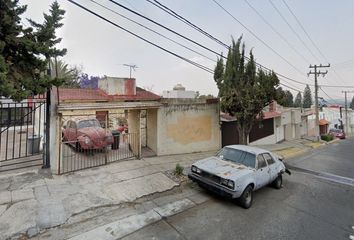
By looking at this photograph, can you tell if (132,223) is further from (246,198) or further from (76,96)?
(76,96)

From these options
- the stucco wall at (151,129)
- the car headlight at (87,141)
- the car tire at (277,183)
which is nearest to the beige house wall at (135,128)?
the stucco wall at (151,129)

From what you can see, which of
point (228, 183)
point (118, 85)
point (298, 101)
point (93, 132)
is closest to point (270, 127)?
point (118, 85)

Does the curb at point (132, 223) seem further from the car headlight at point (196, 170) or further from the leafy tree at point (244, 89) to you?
the leafy tree at point (244, 89)

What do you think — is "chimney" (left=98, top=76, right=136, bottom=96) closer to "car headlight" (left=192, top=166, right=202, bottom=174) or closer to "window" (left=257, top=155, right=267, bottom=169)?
"car headlight" (left=192, top=166, right=202, bottom=174)

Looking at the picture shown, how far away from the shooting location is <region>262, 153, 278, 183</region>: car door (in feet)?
A: 26.0

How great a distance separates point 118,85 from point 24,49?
13.6 ft

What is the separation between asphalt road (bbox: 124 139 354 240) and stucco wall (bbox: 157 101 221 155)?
3.76 m

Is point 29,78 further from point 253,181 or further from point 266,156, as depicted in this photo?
point 266,156

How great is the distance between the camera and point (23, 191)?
20.5 feet

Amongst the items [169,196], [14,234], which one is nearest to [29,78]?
[14,234]

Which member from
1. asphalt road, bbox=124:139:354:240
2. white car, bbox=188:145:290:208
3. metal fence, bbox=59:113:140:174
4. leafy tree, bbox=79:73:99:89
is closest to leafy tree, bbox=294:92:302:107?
leafy tree, bbox=79:73:99:89

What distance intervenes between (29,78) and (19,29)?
1.29 m

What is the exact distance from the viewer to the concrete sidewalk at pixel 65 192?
16.5ft

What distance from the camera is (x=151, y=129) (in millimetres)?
11430
